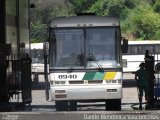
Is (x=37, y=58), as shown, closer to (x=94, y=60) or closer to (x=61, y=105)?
(x=61, y=105)

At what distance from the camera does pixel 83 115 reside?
7.22 meters

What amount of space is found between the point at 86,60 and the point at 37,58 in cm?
2070

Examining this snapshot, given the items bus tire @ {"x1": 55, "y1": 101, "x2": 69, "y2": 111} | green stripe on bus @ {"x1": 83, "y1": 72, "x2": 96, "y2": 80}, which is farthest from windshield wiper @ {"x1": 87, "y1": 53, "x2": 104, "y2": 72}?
bus tire @ {"x1": 55, "y1": 101, "x2": 69, "y2": 111}

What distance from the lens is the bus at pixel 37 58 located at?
35812mm

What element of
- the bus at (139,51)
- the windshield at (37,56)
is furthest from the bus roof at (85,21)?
the windshield at (37,56)

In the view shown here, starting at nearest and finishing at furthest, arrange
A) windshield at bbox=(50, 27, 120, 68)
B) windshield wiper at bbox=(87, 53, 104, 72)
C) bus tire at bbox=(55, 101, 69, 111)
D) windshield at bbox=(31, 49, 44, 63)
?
windshield wiper at bbox=(87, 53, 104, 72)
windshield at bbox=(50, 27, 120, 68)
bus tire at bbox=(55, 101, 69, 111)
windshield at bbox=(31, 49, 44, 63)

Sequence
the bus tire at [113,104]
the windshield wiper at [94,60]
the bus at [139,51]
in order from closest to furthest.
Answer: the windshield wiper at [94,60]
the bus tire at [113,104]
the bus at [139,51]

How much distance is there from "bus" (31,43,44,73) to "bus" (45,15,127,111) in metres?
18.0

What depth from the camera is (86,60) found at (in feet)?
57.2

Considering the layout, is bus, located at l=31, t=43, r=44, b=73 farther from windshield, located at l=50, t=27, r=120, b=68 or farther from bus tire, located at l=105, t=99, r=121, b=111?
windshield, located at l=50, t=27, r=120, b=68

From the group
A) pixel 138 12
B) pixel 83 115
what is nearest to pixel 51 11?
pixel 138 12

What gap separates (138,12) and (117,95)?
48445mm

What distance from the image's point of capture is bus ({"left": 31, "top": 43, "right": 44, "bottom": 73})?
1410 inches

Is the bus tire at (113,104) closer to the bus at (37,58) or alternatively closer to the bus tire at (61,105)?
the bus tire at (61,105)
